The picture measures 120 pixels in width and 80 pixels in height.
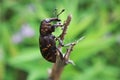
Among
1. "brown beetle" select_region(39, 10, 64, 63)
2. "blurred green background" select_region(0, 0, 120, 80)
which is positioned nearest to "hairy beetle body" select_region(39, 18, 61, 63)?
"brown beetle" select_region(39, 10, 64, 63)

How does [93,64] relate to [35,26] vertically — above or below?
below

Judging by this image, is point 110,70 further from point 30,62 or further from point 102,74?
point 30,62

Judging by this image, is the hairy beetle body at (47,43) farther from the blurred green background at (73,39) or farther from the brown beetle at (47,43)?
the blurred green background at (73,39)

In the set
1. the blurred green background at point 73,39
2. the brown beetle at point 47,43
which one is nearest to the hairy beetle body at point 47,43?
the brown beetle at point 47,43

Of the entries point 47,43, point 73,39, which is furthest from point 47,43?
point 73,39

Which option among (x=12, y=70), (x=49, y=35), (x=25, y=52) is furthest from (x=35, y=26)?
(x=49, y=35)

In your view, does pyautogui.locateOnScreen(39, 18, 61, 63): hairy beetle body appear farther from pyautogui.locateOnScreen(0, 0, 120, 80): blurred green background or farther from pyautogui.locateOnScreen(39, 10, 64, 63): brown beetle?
pyautogui.locateOnScreen(0, 0, 120, 80): blurred green background

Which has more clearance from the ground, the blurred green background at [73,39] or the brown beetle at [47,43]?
the brown beetle at [47,43]

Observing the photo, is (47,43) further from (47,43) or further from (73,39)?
(73,39)
